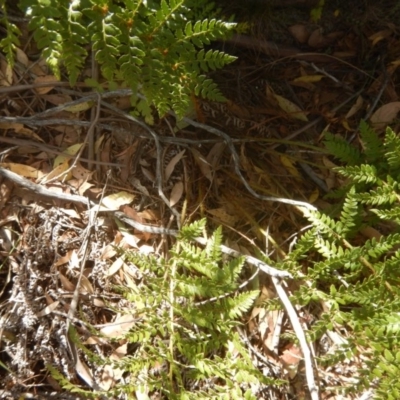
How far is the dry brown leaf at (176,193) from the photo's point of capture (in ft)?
6.39

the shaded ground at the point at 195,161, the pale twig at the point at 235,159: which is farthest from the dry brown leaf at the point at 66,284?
the pale twig at the point at 235,159

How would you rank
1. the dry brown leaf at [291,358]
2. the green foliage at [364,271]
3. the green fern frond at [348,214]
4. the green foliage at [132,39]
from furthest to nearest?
the dry brown leaf at [291,358], the green fern frond at [348,214], the green foliage at [364,271], the green foliage at [132,39]

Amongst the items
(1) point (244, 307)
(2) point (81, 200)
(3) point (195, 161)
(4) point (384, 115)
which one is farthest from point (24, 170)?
(4) point (384, 115)

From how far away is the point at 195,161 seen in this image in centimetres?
201

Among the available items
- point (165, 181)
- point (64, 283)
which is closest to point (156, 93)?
point (165, 181)

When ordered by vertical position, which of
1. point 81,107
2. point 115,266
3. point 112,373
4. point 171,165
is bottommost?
point 112,373

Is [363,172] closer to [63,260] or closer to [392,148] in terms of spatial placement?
[392,148]

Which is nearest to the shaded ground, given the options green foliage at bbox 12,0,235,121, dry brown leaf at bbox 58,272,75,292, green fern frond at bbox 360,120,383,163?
dry brown leaf at bbox 58,272,75,292

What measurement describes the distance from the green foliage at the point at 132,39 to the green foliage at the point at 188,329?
0.47 metres

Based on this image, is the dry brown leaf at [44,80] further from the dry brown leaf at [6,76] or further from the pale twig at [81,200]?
the pale twig at [81,200]

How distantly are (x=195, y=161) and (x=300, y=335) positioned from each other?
74 cm

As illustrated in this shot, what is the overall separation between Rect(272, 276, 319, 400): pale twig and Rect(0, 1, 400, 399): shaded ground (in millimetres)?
111

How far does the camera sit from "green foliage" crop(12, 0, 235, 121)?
1392 millimetres

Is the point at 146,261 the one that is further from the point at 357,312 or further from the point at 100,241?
the point at 357,312
